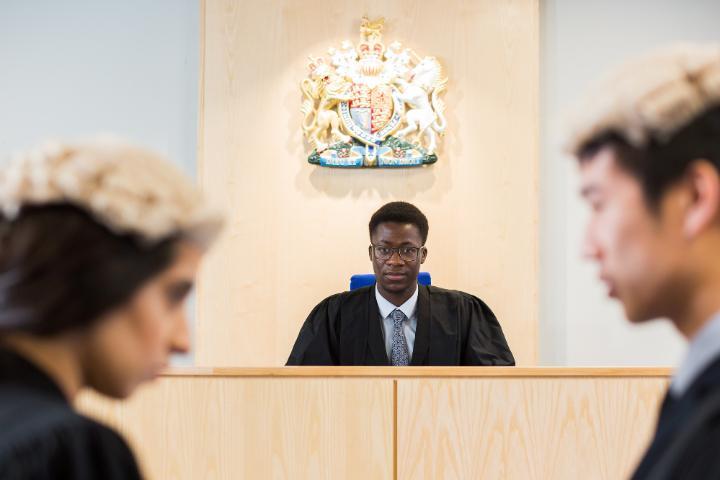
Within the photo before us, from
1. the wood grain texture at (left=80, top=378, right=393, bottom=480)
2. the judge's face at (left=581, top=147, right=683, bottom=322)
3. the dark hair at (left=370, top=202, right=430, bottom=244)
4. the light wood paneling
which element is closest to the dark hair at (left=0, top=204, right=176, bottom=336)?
the judge's face at (left=581, top=147, right=683, bottom=322)

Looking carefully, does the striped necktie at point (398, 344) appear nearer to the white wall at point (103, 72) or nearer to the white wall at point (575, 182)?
the white wall at point (575, 182)

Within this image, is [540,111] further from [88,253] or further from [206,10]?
[88,253]

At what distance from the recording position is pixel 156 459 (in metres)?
2.74

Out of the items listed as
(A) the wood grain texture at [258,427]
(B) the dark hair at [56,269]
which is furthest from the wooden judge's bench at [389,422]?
(B) the dark hair at [56,269]

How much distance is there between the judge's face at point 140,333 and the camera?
108cm

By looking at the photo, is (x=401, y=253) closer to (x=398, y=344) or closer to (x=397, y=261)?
(x=397, y=261)

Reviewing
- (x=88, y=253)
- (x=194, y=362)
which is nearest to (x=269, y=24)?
(x=194, y=362)

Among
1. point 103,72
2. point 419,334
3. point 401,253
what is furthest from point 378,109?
point 103,72

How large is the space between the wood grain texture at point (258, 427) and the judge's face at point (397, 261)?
1.31m

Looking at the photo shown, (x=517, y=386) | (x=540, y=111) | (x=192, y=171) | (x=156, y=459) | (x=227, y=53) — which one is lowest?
(x=156, y=459)

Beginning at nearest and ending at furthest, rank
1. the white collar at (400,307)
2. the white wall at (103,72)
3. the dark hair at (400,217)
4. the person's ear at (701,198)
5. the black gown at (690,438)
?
the black gown at (690,438) → the person's ear at (701,198) → the white collar at (400,307) → the dark hair at (400,217) → the white wall at (103,72)

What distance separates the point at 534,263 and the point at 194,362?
201cm

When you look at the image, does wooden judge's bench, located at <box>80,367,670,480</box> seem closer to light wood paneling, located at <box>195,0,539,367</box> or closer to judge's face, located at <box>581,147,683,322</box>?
judge's face, located at <box>581,147,683,322</box>

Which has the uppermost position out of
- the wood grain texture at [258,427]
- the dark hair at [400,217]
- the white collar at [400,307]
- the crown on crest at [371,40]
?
the crown on crest at [371,40]
